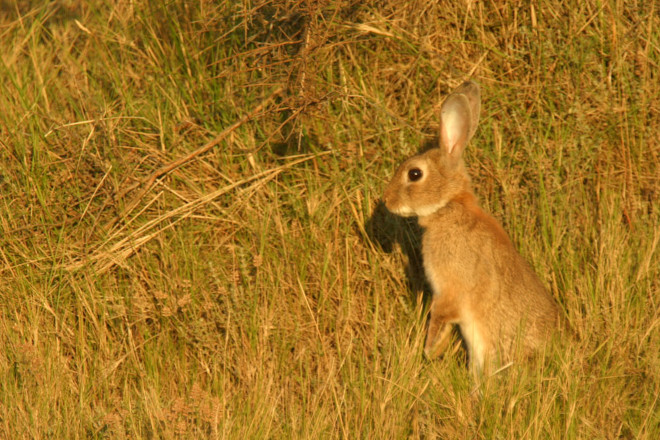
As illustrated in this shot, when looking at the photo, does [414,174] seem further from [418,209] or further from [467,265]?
[467,265]

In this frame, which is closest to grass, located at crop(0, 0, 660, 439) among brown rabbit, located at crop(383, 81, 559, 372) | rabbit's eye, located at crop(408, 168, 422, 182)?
brown rabbit, located at crop(383, 81, 559, 372)

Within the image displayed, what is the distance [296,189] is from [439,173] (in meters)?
0.90

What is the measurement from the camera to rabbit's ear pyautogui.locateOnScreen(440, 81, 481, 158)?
417 centimetres

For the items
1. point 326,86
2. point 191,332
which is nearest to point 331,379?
point 191,332

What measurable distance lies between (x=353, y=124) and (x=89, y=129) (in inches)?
60.0

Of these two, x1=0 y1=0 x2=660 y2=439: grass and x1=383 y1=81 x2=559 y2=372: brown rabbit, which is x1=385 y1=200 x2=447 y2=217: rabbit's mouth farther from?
x1=0 y1=0 x2=660 y2=439: grass

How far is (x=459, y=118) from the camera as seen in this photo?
4227mm

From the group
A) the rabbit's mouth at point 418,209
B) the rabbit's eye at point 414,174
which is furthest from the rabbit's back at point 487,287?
the rabbit's eye at point 414,174

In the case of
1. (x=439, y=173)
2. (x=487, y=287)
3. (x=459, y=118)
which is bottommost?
(x=487, y=287)

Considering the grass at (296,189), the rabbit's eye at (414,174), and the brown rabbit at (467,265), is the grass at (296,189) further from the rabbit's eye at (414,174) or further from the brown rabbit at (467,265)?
the rabbit's eye at (414,174)

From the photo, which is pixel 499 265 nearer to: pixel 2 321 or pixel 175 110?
pixel 175 110

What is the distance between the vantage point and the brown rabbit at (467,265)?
13.4 feet

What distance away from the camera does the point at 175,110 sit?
486cm

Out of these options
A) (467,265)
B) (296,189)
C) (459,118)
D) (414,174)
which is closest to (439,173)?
(414,174)
